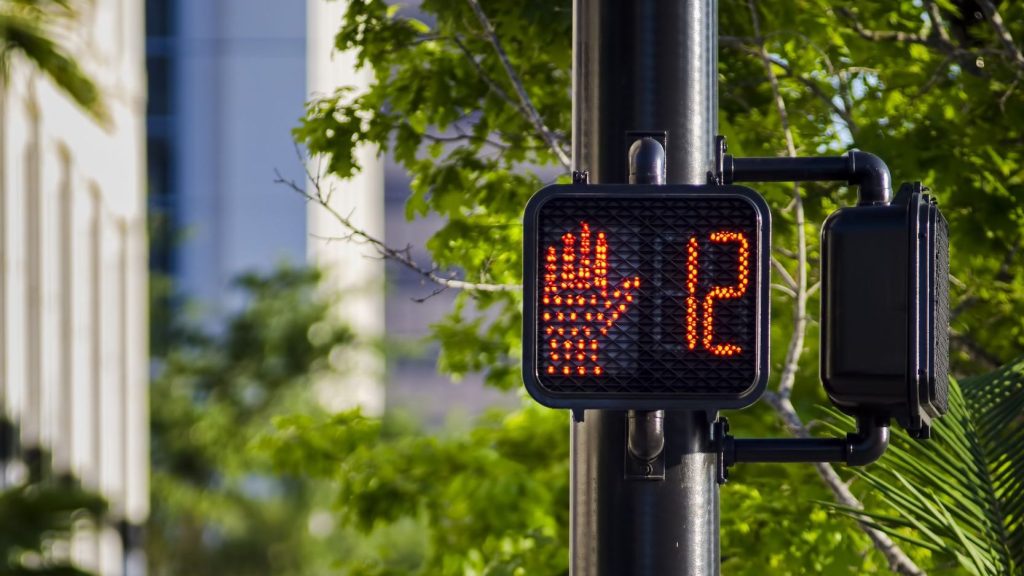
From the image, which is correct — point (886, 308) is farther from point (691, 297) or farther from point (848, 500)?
point (848, 500)

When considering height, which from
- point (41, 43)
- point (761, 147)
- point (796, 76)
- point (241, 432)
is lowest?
point (241, 432)

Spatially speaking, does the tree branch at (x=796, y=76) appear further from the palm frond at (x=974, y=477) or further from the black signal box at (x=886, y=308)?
the black signal box at (x=886, y=308)

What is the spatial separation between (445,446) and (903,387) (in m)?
5.44

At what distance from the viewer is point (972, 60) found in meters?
6.46

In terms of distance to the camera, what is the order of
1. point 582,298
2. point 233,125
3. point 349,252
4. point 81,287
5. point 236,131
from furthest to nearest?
point 349,252 → point 236,131 → point 233,125 → point 81,287 → point 582,298

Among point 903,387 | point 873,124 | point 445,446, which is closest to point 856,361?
point 903,387

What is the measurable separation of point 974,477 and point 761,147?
2.29 metres

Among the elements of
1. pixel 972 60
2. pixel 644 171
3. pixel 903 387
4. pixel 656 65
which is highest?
pixel 972 60

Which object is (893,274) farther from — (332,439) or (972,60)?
(332,439)

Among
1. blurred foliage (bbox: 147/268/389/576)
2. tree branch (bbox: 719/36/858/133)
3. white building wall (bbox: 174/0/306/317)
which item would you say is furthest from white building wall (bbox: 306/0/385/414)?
tree branch (bbox: 719/36/858/133)

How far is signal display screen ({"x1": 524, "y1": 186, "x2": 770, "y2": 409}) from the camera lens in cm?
231

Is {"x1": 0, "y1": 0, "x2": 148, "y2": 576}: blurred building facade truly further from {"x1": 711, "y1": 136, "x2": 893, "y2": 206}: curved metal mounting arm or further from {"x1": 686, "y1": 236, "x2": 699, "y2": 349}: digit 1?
{"x1": 686, "y1": 236, "x2": 699, "y2": 349}: digit 1

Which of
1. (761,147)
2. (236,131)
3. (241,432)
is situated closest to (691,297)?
(761,147)

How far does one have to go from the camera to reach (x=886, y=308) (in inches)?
94.6
